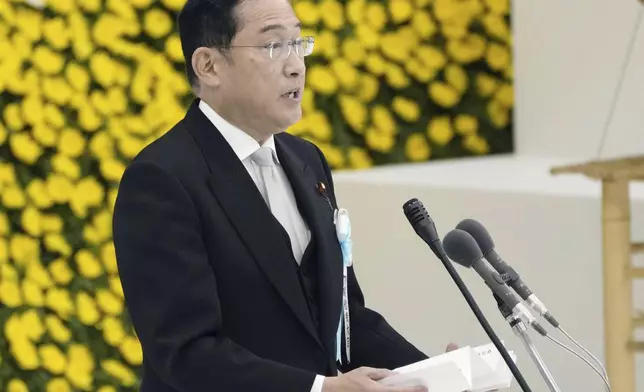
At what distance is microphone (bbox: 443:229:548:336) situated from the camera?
1.46 metres

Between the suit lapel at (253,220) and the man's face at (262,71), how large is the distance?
0.08 m

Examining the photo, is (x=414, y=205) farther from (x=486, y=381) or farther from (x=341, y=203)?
(x=341, y=203)

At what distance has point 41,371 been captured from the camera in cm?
355

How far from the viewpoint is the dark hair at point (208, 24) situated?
66.7 inches

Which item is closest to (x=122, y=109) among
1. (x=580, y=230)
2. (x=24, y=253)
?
(x=24, y=253)

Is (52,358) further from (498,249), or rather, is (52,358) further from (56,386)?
(498,249)

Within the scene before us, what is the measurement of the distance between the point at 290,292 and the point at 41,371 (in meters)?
2.13

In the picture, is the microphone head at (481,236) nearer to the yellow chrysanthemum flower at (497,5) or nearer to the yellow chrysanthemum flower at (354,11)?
the yellow chrysanthemum flower at (354,11)

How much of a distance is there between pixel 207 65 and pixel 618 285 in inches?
62.4

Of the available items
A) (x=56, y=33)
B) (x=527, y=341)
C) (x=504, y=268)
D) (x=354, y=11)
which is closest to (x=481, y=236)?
(x=504, y=268)

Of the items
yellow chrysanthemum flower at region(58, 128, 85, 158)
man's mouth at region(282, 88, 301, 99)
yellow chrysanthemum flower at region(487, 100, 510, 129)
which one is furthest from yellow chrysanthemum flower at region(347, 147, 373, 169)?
man's mouth at region(282, 88, 301, 99)

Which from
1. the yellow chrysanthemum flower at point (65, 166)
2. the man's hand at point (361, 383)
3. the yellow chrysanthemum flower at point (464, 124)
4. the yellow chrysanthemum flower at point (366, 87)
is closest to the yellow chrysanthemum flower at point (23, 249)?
the yellow chrysanthemum flower at point (65, 166)

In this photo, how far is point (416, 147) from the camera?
156 inches

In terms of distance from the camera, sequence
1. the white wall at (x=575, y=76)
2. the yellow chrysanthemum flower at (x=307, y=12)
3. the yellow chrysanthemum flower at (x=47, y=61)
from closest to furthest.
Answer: the yellow chrysanthemum flower at (x=47, y=61) < the white wall at (x=575, y=76) < the yellow chrysanthemum flower at (x=307, y=12)
